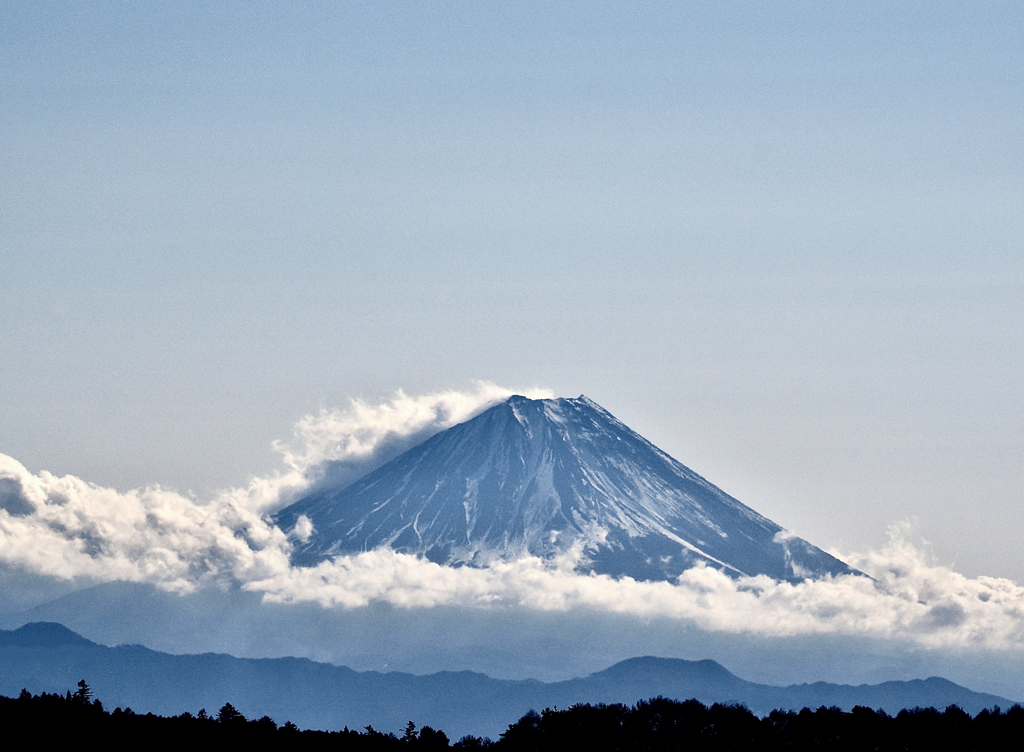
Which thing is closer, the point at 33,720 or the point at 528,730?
the point at 33,720

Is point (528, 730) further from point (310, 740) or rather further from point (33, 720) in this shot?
point (33, 720)

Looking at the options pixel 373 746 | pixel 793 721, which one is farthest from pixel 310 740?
pixel 793 721

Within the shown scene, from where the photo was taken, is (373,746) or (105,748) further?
(373,746)

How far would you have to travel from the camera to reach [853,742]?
317 ft

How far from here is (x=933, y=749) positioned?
313ft

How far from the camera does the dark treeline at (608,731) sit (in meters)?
94.1

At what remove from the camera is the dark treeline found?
94.1 m

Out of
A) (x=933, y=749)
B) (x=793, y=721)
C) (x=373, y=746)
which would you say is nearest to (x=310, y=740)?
(x=373, y=746)

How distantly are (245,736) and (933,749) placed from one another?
4023 cm

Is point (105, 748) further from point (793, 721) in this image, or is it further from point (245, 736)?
point (793, 721)

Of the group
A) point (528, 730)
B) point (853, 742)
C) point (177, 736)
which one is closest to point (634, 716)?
point (528, 730)

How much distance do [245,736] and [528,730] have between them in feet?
58.0

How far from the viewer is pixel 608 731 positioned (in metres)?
99.8

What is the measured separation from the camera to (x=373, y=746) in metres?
100
